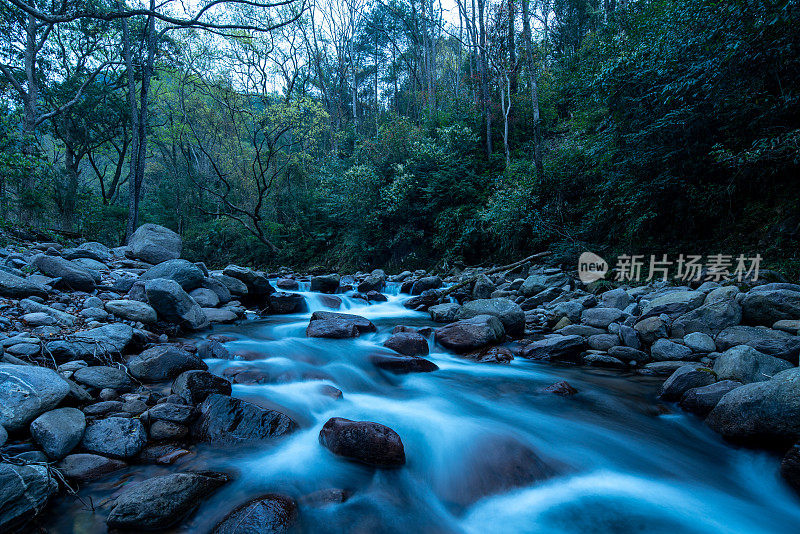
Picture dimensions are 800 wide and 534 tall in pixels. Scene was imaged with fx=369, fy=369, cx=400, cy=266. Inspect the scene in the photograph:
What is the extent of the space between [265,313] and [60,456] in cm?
659

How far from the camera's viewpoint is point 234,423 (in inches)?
136

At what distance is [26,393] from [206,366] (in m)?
2.00

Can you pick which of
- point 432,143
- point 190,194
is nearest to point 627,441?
point 432,143

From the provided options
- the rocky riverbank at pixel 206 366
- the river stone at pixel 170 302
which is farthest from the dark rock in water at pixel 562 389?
the river stone at pixel 170 302

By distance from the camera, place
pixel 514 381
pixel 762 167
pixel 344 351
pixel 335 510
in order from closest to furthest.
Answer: pixel 335 510
pixel 514 381
pixel 344 351
pixel 762 167

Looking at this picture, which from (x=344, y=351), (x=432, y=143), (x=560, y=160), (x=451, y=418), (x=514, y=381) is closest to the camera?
(x=451, y=418)

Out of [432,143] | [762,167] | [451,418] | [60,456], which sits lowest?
[451,418]

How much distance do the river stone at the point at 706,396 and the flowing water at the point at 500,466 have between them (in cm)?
17

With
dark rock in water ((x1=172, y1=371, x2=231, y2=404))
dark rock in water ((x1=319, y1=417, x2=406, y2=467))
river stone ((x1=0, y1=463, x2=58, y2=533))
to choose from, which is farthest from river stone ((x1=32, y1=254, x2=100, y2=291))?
dark rock in water ((x1=319, y1=417, x2=406, y2=467))

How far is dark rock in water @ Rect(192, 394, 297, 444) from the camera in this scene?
3354 mm

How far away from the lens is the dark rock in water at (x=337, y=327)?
711 centimetres

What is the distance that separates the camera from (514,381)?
17.2 feet

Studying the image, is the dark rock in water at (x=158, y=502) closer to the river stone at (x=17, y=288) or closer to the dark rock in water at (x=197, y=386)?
the dark rock in water at (x=197, y=386)

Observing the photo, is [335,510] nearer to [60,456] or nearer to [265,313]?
[60,456]
